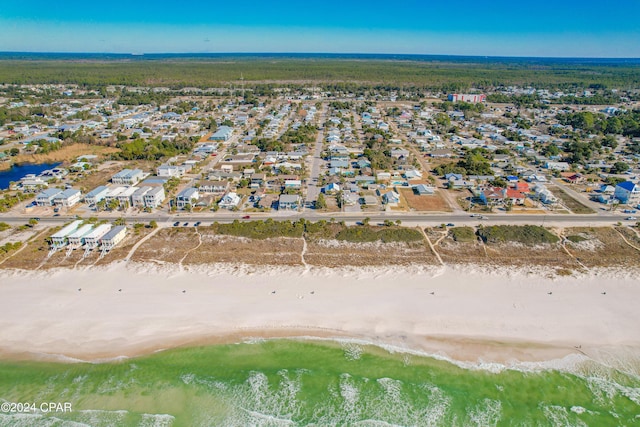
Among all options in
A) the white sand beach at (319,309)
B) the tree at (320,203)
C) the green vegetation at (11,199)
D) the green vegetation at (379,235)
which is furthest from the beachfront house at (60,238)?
the green vegetation at (379,235)

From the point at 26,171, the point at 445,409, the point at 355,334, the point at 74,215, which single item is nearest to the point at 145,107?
the point at 26,171

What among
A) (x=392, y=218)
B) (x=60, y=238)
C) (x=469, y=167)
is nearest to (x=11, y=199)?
(x=60, y=238)

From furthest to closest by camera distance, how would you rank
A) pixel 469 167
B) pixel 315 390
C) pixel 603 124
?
1. pixel 603 124
2. pixel 469 167
3. pixel 315 390

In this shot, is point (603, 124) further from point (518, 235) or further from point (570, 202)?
point (518, 235)

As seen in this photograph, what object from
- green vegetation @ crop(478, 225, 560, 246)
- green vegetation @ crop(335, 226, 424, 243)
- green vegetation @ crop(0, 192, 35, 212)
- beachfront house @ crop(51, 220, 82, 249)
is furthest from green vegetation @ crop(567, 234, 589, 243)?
green vegetation @ crop(0, 192, 35, 212)

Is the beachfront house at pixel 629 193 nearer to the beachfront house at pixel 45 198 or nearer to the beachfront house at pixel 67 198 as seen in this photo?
the beachfront house at pixel 67 198
